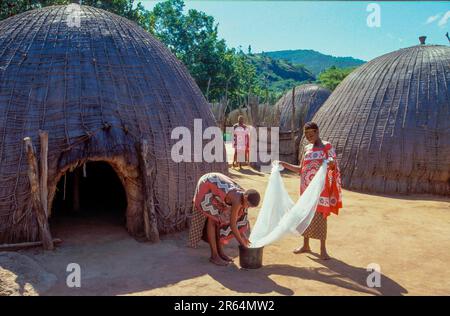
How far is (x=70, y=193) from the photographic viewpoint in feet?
26.3

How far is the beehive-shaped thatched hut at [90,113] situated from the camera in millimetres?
5203

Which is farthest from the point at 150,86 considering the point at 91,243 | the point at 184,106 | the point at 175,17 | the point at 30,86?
the point at 175,17

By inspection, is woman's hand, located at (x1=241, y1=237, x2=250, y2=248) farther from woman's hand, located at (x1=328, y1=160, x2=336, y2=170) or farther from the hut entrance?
the hut entrance

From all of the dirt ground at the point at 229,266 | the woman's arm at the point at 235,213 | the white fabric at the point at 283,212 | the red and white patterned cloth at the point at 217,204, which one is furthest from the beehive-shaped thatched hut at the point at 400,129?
the woman's arm at the point at 235,213

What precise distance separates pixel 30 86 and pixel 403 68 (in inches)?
342

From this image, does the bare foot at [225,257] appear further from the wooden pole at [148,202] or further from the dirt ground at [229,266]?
the wooden pole at [148,202]

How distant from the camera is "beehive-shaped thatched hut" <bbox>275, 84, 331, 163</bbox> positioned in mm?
13984

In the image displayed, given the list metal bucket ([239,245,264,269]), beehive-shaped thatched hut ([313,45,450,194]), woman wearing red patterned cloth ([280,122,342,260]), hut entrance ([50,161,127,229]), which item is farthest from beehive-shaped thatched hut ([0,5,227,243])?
beehive-shaped thatched hut ([313,45,450,194])

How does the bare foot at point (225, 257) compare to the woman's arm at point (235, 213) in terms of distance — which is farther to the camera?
the bare foot at point (225, 257)

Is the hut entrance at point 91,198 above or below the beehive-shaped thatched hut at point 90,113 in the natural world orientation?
below

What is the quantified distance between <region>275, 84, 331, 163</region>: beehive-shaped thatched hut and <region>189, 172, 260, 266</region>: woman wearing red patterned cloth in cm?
923

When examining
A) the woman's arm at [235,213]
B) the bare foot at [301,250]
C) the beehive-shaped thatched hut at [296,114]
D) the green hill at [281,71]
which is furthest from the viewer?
the green hill at [281,71]

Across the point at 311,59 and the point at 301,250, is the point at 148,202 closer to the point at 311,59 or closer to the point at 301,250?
the point at 301,250

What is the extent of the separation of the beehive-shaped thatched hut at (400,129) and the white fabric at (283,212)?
207 inches
